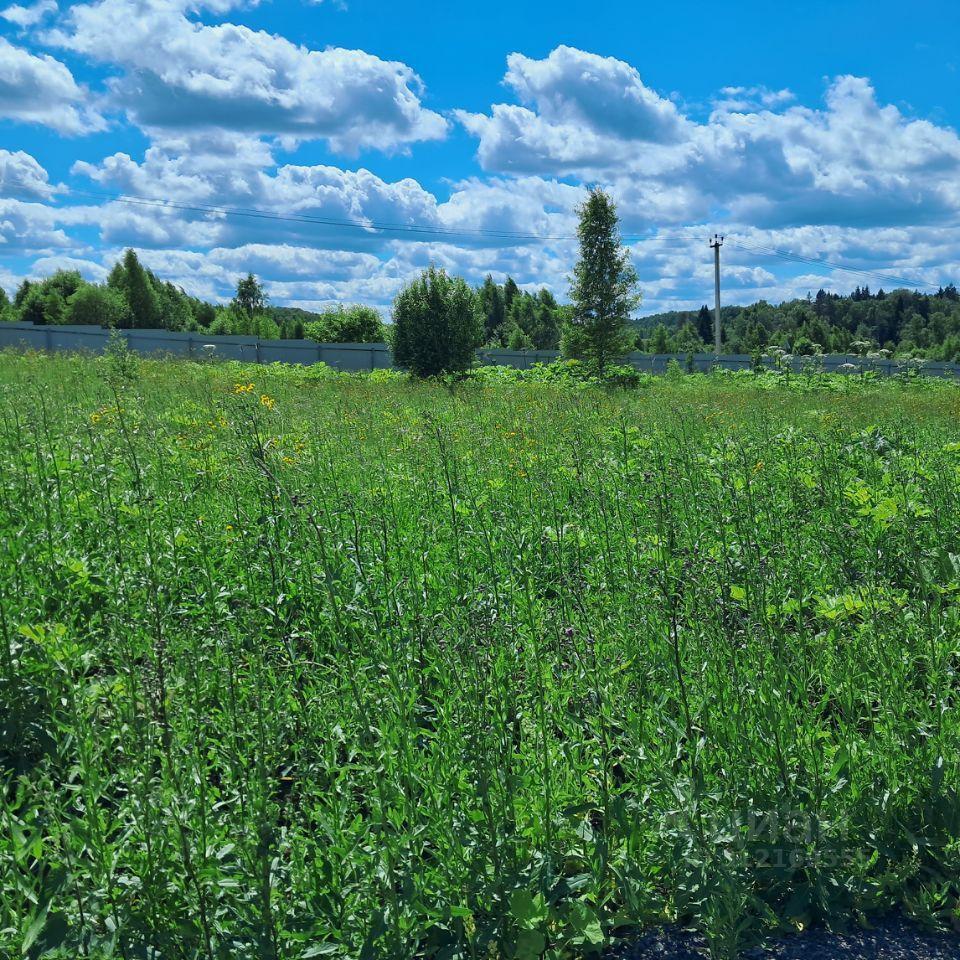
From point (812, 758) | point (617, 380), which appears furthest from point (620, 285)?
point (812, 758)

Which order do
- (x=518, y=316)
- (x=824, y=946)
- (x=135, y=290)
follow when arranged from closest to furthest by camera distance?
(x=824, y=946) < (x=135, y=290) < (x=518, y=316)

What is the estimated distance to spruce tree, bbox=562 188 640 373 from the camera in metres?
25.3

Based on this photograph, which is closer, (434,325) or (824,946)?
(824,946)

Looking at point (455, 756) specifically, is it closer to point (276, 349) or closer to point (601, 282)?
point (601, 282)

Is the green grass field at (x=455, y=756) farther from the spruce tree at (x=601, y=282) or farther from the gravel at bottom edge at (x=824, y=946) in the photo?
the spruce tree at (x=601, y=282)

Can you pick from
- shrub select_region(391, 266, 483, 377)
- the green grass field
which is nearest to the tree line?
shrub select_region(391, 266, 483, 377)

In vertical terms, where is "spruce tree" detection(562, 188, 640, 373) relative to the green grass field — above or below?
above

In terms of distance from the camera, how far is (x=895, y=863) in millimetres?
2381

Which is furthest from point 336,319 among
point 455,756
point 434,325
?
point 455,756

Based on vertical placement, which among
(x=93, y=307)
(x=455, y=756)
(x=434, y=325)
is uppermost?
(x=93, y=307)

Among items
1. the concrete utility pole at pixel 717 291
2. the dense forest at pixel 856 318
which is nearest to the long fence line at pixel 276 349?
the concrete utility pole at pixel 717 291

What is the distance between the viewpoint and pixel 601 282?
25375 mm

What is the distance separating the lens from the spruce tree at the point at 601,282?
2527 centimetres

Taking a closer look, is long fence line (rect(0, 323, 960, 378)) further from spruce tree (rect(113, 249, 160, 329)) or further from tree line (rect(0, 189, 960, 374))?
spruce tree (rect(113, 249, 160, 329))
